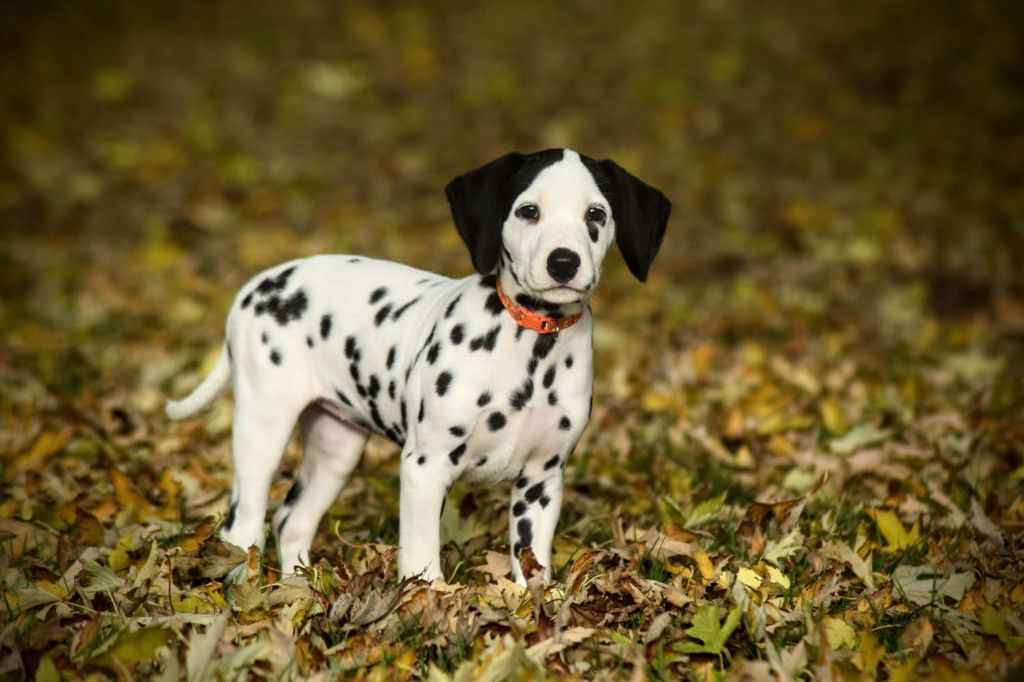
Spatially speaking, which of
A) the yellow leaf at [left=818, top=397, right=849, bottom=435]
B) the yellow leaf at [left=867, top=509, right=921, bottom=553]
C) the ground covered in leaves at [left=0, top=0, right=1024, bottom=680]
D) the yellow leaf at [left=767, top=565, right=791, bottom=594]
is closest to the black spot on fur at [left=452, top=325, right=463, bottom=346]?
the ground covered in leaves at [left=0, top=0, right=1024, bottom=680]

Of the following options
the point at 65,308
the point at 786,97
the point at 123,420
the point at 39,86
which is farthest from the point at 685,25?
the point at 123,420

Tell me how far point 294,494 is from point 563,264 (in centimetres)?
196

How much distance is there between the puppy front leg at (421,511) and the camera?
401cm

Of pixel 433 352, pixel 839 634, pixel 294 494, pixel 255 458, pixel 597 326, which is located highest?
pixel 433 352

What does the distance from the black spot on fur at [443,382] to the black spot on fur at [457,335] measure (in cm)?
13

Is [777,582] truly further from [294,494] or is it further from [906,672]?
Answer: [294,494]

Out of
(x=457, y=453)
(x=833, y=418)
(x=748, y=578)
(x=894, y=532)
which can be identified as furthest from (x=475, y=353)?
(x=833, y=418)

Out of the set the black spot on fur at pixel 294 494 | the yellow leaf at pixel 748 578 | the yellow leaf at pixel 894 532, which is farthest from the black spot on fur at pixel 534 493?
the yellow leaf at pixel 894 532

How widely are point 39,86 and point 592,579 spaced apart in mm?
14039

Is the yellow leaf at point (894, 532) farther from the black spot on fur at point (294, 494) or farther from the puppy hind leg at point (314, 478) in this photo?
the black spot on fur at point (294, 494)

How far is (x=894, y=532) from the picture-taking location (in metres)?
4.73

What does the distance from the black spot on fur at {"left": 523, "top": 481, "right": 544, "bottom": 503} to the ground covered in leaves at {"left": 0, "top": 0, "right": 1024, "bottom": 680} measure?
0.94ft

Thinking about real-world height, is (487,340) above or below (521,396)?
above

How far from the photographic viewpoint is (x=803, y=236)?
11.3m
